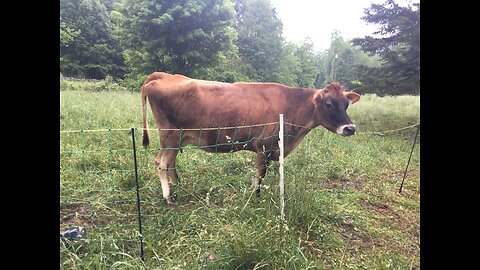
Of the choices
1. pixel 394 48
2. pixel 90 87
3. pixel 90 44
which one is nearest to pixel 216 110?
pixel 394 48

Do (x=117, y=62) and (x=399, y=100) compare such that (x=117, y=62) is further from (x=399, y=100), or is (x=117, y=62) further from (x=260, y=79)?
(x=399, y=100)

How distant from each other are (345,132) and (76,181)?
135 inches

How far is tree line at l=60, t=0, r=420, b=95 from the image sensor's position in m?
8.88

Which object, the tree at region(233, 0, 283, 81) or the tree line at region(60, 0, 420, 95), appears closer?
the tree line at region(60, 0, 420, 95)

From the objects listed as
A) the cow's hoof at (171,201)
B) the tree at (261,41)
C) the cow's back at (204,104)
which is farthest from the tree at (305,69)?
the cow's hoof at (171,201)

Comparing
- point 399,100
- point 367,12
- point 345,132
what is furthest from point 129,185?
point 399,100

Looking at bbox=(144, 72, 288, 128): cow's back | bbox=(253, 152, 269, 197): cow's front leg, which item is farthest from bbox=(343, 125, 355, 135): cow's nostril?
bbox=(253, 152, 269, 197): cow's front leg

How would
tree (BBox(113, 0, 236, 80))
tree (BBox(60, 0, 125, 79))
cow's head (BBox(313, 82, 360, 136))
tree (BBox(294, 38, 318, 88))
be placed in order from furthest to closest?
1. tree (BBox(294, 38, 318, 88))
2. tree (BBox(60, 0, 125, 79))
3. tree (BBox(113, 0, 236, 80))
4. cow's head (BBox(313, 82, 360, 136))

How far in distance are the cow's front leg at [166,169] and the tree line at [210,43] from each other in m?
7.04

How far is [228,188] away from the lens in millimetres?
3957

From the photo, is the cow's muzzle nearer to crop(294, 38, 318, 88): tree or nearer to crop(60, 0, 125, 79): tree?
crop(60, 0, 125, 79): tree

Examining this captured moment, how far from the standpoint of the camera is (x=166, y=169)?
3594 mm

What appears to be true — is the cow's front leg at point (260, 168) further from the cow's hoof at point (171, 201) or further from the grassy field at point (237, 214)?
the cow's hoof at point (171, 201)

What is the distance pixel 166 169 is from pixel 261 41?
75.9ft
